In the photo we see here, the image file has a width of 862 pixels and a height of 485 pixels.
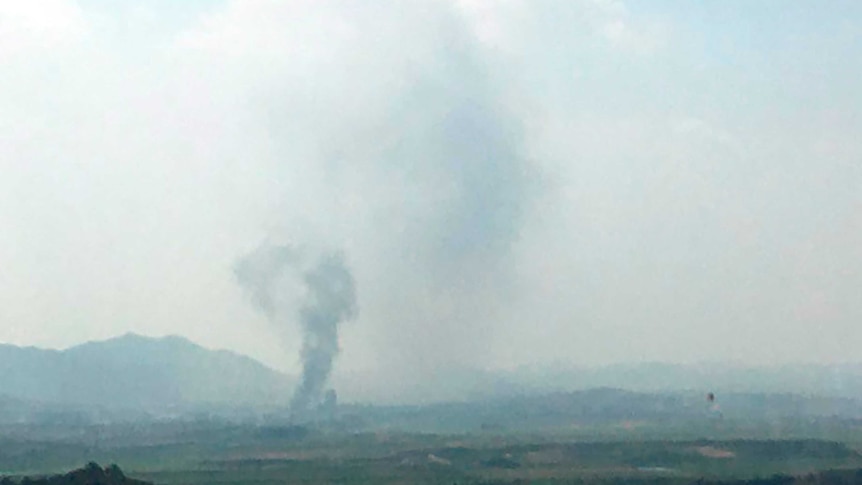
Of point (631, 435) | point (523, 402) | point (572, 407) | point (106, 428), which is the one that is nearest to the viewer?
point (631, 435)

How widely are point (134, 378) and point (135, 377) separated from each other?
101 cm

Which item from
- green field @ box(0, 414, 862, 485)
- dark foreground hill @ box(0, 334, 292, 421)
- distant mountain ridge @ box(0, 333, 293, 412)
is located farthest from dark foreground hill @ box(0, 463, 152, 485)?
distant mountain ridge @ box(0, 333, 293, 412)

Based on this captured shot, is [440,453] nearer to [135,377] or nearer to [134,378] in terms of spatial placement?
[134,378]

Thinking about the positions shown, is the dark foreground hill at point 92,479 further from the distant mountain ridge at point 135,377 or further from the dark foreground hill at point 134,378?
the distant mountain ridge at point 135,377

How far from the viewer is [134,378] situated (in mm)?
160250

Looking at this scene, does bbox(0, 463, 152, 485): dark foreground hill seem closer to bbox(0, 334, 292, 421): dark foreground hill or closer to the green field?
the green field

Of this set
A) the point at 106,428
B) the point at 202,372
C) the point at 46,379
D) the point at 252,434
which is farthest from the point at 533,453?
the point at 202,372

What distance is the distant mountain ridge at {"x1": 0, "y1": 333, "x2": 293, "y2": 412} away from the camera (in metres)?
145

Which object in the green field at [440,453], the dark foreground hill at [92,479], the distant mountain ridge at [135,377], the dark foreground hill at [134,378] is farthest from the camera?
the distant mountain ridge at [135,377]

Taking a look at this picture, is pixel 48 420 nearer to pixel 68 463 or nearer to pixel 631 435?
pixel 68 463

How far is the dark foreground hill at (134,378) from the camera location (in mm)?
143375

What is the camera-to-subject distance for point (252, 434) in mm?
73875

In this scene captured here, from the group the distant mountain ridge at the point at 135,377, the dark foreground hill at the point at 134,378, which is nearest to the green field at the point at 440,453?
the dark foreground hill at the point at 134,378

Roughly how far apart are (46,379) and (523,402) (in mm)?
82606
